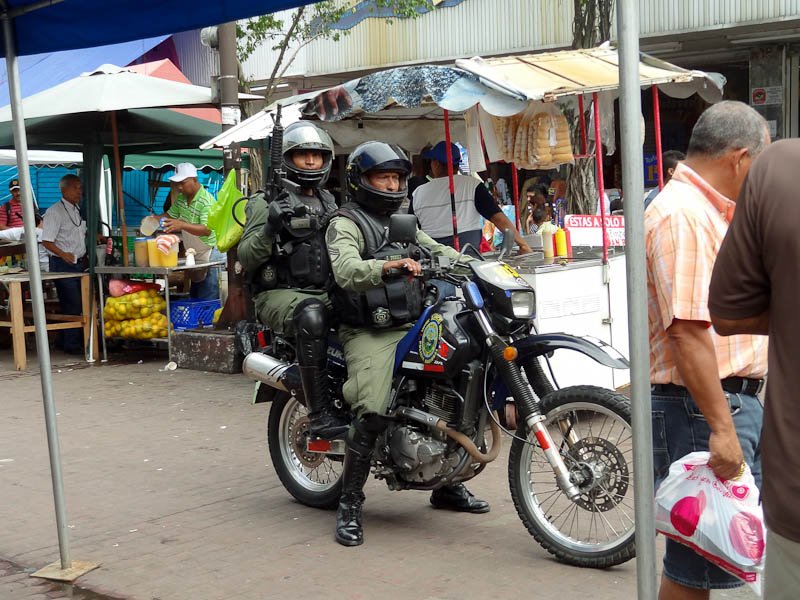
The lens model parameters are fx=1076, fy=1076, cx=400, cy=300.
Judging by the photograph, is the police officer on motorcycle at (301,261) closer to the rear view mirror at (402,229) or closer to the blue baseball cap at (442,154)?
the rear view mirror at (402,229)

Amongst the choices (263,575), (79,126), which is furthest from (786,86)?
(263,575)

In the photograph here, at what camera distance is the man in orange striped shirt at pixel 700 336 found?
10.6 ft

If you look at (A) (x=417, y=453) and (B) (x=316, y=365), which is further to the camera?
(B) (x=316, y=365)

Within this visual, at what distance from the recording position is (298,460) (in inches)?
238

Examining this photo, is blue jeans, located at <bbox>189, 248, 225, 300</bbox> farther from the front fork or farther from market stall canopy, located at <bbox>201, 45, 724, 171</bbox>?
the front fork

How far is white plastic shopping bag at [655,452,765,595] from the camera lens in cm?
302

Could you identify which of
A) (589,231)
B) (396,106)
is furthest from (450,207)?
(589,231)

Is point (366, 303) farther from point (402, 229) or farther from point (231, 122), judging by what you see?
point (231, 122)

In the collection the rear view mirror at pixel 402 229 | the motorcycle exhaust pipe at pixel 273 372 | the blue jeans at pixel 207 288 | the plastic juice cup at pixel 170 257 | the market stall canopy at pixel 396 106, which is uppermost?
the market stall canopy at pixel 396 106

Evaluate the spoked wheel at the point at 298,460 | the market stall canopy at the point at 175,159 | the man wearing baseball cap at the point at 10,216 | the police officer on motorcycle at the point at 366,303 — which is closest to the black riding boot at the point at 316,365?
the police officer on motorcycle at the point at 366,303

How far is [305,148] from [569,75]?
10.2 feet

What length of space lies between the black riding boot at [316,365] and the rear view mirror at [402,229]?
86 cm

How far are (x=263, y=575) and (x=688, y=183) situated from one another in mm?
2682

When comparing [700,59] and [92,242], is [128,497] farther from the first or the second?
[700,59]
